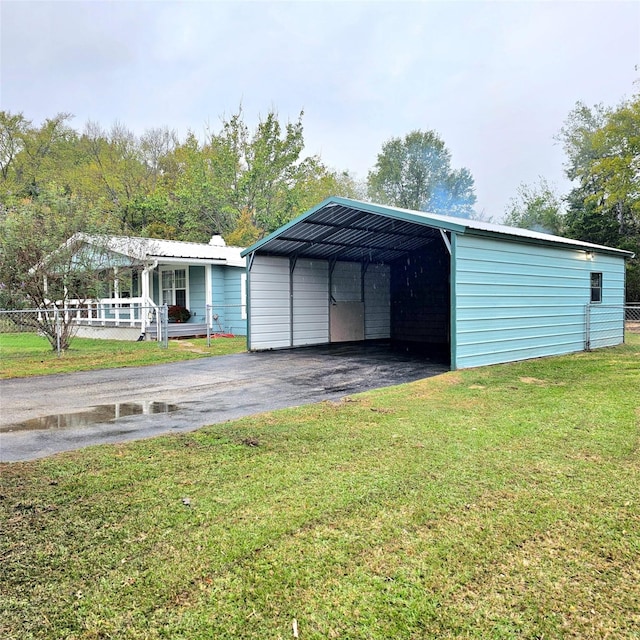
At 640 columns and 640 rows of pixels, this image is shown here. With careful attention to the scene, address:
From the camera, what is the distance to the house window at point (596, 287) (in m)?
13.2

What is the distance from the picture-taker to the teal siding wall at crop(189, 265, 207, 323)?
16.6 metres

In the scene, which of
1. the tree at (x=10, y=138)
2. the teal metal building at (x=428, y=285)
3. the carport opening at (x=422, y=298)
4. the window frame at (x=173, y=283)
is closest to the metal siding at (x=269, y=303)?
the teal metal building at (x=428, y=285)

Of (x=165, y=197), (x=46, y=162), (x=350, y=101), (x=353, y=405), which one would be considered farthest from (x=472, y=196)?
(x=353, y=405)

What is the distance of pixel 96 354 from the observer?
11.4 meters

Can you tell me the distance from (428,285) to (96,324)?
39.1 ft

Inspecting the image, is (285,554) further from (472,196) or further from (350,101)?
(472,196)

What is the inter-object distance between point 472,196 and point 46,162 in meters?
32.4

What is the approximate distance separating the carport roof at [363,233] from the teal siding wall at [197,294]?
4395mm

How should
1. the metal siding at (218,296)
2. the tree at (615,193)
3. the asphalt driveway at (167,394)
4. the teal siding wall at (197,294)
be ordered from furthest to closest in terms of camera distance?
the tree at (615,193), the teal siding wall at (197,294), the metal siding at (218,296), the asphalt driveway at (167,394)

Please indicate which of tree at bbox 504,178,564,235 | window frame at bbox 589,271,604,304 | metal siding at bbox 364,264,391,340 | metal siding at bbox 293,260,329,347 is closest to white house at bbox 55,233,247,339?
metal siding at bbox 293,260,329,347

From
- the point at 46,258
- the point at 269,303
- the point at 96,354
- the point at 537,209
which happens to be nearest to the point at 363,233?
the point at 269,303

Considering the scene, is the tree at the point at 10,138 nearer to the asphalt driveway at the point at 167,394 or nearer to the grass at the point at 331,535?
the asphalt driveway at the point at 167,394

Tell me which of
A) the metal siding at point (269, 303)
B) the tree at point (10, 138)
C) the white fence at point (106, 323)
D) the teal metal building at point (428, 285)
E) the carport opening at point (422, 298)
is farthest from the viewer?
the tree at point (10, 138)

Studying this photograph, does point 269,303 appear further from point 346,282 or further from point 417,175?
point 417,175
